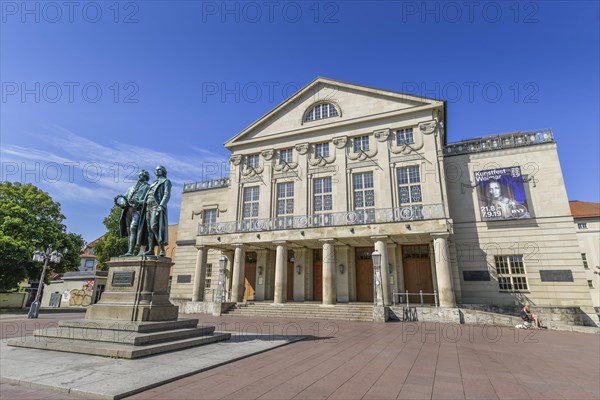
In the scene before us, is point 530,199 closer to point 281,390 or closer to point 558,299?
point 558,299

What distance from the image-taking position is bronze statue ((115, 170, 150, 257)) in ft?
31.9

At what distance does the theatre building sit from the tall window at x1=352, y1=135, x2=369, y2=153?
8 cm

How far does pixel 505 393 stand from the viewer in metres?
4.85

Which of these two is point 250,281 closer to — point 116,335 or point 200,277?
point 200,277

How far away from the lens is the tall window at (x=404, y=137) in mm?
21886

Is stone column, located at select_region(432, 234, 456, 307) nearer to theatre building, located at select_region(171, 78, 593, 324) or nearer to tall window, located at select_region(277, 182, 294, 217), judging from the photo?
theatre building, located at select_region(171, 78, 593, 324)

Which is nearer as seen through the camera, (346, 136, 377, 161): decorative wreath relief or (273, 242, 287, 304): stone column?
(273, 242, 287, 304): stone column

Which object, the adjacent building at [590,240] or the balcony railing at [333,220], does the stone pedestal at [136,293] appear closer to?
the balcony railing at [333,220]

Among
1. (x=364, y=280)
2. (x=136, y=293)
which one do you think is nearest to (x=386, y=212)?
(x=364, y=280)

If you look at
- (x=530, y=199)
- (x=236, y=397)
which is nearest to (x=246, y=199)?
(x=530, y=199)

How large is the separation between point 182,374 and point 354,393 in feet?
9.61

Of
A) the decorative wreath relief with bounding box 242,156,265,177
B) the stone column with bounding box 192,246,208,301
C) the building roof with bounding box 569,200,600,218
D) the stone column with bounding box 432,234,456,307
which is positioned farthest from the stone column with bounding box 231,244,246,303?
the building roof with bounding box 569,200,600,218

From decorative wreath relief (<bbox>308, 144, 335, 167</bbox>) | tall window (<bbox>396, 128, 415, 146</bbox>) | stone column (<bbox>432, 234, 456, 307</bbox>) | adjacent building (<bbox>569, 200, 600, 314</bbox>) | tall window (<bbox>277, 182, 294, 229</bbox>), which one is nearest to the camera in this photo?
stone column (<bbox>432, 234, 456, 307</bbox>)

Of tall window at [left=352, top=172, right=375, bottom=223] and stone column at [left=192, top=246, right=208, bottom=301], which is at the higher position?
tall window at [left=352, top=172, right=375, bottom=223]
